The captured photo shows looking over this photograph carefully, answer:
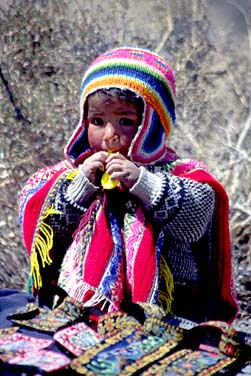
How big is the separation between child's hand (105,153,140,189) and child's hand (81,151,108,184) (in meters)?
0.03

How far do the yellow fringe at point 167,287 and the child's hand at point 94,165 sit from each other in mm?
344

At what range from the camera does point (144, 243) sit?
2902 mm

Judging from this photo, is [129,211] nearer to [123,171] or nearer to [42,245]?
[123,171]

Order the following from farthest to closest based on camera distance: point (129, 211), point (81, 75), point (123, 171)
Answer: point (81, 75) → point (129, 211) → point (123, 171)

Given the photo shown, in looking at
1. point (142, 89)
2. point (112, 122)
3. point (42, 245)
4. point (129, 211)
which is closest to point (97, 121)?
point (112, 122)

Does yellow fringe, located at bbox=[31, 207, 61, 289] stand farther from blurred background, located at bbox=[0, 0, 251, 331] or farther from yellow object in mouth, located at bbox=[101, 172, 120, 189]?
blurred background, located at bbox=[0, 0, 251, 331]

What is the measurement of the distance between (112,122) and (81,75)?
79.0 inches

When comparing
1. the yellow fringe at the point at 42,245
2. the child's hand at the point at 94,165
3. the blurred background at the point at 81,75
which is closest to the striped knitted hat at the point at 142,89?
the child's hand at the point at 94,165

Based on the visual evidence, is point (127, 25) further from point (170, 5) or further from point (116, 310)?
point (116, 310)

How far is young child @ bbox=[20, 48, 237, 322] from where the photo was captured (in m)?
2.89

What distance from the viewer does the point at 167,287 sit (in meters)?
3.01

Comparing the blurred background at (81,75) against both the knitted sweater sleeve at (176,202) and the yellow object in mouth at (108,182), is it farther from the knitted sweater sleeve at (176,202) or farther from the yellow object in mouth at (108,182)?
the yellow object in mouth at (108,182)

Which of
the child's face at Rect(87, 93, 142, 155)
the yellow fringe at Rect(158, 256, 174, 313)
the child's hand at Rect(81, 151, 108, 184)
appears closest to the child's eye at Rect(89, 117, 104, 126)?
the child's face at Rect(87, 93, 142, 155)

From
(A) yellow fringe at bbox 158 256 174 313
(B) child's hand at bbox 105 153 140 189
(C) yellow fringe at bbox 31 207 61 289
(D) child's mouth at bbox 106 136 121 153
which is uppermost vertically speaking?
(D) child's mouth at bbox 106 136 121 153
